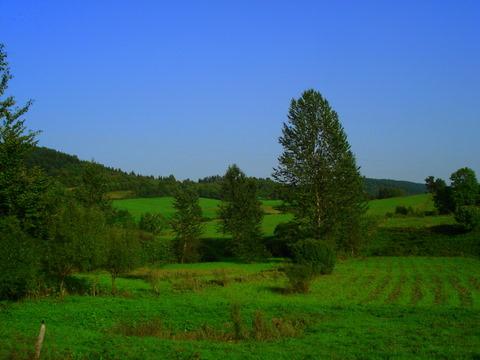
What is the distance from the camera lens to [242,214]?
200 feet

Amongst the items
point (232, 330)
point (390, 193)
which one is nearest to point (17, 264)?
point (232, 330)

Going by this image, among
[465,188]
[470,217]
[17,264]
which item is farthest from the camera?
[465,188]

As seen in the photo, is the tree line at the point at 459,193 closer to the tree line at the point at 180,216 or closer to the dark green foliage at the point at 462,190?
the dark green foliage at the point at 462,190

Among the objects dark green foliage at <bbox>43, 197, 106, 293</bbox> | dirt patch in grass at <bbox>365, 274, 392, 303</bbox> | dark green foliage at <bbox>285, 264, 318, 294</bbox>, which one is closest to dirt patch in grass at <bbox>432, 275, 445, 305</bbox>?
dirt patch in grass at <bbox>365, 274, 392, 303</bbox>

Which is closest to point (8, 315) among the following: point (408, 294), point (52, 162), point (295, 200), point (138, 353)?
point (138, 353)

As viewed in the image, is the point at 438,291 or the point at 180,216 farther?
the point at 180,216

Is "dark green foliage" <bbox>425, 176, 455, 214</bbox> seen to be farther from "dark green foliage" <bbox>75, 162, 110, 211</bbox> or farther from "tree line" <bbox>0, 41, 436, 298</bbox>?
"dark green foliage" <bbox>75, 162, 110, 211</bbox>

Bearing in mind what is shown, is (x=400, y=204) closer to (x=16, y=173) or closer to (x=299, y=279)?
(x=299, y=279)

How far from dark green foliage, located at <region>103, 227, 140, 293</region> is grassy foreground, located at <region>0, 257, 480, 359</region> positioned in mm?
1641

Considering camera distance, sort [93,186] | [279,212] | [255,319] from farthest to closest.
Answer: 1. [279,212]
2. [93,186]
3. [255,319]

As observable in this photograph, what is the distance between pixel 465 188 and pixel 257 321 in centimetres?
7061

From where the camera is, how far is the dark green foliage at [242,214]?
194ft

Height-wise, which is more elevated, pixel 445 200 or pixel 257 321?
pixel 445 200

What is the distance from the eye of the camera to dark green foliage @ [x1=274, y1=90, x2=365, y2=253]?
171ft
